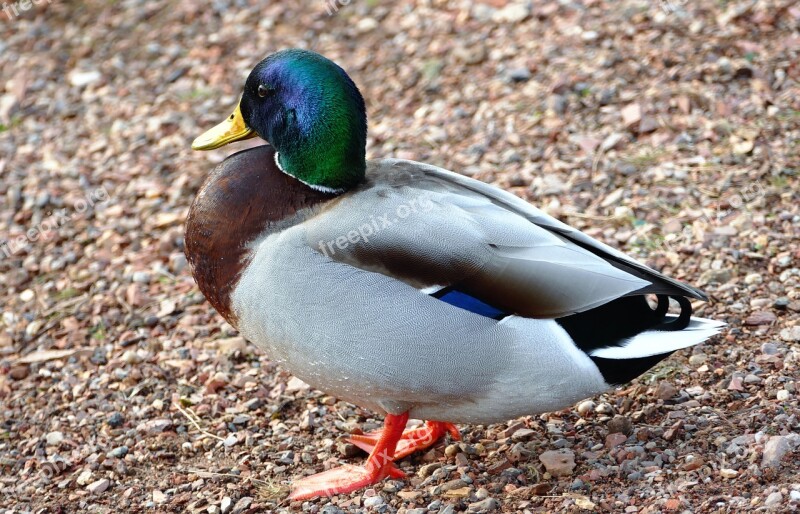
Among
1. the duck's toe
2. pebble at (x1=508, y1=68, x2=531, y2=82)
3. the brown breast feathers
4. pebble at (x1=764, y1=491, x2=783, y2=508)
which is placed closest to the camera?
pebble at (x1=764, y1=491, x2=783, y2=508)

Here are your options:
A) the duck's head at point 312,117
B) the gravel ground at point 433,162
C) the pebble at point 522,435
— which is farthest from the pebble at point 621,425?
the duck's head at point 312,117

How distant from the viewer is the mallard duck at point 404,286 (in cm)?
347

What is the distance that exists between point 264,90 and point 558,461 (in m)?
1.72

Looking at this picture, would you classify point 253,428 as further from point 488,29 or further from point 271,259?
point 488,29

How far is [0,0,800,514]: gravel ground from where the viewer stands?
150 inches

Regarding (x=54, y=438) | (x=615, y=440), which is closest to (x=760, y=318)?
(x=615, y=440)

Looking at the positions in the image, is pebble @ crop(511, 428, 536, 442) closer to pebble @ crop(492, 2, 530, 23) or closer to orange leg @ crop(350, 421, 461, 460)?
orange leg @ crop(350, 421, 461, 460)

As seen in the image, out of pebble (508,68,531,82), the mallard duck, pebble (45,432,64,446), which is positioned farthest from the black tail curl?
pebble (508,68,531,82)

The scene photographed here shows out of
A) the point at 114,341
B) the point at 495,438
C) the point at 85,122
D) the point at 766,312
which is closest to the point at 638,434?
the point at 495,438

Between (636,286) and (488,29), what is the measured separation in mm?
3919

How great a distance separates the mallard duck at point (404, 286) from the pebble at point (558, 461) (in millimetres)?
216

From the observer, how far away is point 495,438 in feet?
13.5

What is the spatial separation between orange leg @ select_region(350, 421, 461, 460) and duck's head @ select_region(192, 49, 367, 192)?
102 cm

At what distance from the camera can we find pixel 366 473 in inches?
152
